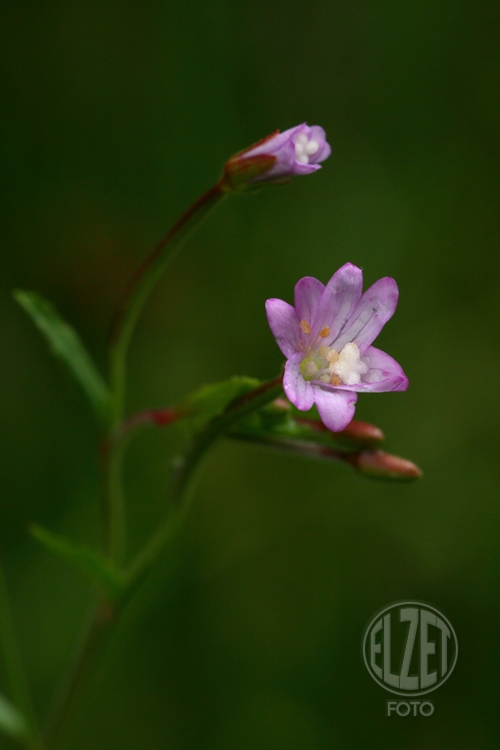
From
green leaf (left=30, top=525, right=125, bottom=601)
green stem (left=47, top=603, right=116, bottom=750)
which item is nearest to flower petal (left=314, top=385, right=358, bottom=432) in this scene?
green leaf (left=30, top=525, right=125, bottom=601)

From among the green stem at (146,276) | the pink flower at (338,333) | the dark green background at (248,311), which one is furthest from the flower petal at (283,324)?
the dark green background at (248,311)

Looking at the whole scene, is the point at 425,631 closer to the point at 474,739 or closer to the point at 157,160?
the point at 474,739

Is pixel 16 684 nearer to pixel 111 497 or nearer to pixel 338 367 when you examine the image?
pixel 111 497

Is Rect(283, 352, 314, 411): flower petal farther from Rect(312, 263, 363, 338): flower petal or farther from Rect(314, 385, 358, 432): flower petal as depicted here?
Rect(312, 263, 363, 338): flower petal

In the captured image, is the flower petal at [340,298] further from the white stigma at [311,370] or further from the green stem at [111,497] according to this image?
the green stem at [111,497]

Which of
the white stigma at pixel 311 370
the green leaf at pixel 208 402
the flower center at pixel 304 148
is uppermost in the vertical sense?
the flower center at pixel 304 148

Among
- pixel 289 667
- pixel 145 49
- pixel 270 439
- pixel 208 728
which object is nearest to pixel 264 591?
pixel 289 667
